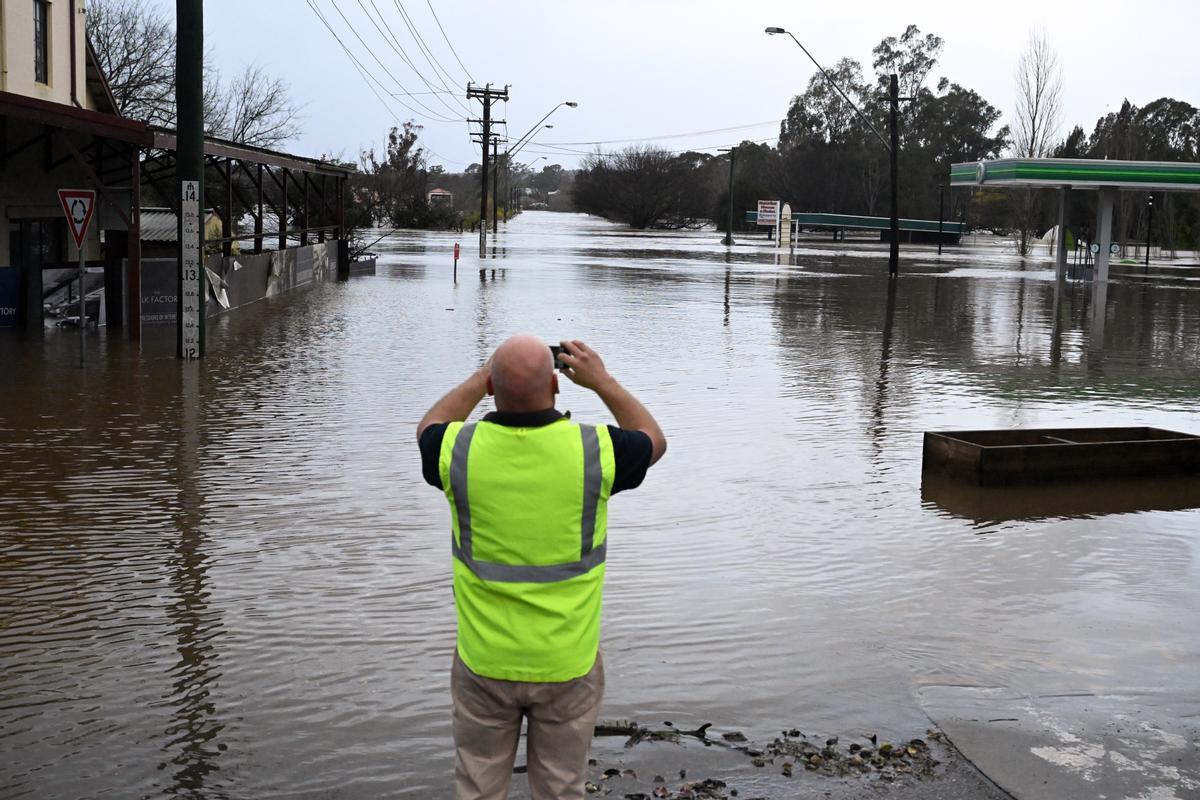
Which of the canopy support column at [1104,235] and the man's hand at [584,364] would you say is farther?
the canopy support column at [1104,235]

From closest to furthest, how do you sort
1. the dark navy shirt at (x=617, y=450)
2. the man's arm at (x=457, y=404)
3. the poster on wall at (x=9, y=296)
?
1. the dark navy shirt at (x=617, y=450)
2. the man's arm at (x=457, y=404)
3. the poster on wall at (x=9, y=296)

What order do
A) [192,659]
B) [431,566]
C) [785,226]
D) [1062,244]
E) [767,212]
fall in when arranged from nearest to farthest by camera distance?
[192,659] → [431,566] → [1062,244] → [785,226] → [767,212]

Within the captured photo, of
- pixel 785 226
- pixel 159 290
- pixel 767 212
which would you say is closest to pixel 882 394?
pixel 159 290

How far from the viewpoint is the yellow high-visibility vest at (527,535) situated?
3.75 m

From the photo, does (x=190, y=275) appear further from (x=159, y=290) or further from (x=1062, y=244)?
(x=1062, y=244)

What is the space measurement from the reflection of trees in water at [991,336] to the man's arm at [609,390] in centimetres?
1146

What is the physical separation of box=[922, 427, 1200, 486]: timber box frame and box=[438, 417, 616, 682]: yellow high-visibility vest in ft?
24.4

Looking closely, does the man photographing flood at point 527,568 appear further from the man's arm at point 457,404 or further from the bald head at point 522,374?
the man's arm at point 457,404

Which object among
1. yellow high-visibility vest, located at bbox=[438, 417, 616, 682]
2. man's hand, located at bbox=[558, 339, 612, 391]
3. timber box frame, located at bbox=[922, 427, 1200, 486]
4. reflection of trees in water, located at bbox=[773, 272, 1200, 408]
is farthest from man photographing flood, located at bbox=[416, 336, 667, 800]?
reflection of trees in water, located at bbox=[773, 272, 1200, 408]

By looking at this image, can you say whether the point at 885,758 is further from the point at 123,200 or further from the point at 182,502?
the point at 123,200

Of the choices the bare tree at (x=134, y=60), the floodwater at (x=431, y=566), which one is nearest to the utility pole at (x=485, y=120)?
the bare tree at (x=134, y=60)

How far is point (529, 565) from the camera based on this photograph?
3.79m

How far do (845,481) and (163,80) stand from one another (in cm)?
4263

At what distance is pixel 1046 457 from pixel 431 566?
17.7 feet
